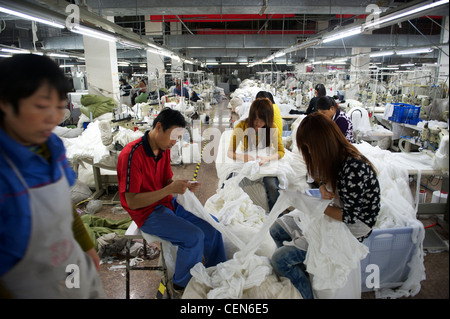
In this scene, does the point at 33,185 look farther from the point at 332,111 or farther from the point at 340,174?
the point at 332,111

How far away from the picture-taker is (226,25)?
1340 cm

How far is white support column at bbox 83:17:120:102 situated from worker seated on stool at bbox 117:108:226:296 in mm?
6313

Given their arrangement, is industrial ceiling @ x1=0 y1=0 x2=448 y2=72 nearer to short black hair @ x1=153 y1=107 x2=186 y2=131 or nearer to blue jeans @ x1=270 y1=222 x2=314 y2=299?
short black hair @ x1=153 y1=107 x2=186 y2=131

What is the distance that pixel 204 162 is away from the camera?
6320 millimetres

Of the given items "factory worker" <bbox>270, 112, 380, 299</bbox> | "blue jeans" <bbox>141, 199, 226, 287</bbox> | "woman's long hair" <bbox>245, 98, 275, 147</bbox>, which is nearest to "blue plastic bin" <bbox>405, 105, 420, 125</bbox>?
"woman's long hair" <bbox>245, 98, 275, 147</bbox>

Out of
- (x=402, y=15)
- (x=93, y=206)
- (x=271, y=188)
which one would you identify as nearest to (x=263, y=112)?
(x=271, y=188)

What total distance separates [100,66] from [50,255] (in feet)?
25.7

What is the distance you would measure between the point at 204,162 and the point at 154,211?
425 centimetres

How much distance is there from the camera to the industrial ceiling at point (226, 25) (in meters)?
4.48

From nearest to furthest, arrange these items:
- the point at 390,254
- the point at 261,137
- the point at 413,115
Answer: the point at 390,254 < the point at 261,137 < the point at 413,115

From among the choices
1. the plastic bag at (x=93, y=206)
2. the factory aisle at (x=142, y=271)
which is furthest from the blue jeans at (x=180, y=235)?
the plastic bag at (x=93, y=206)
